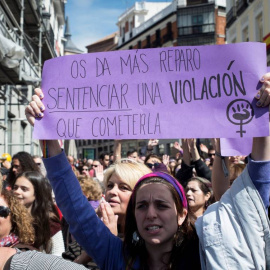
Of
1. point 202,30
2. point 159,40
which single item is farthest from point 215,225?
point 159,40

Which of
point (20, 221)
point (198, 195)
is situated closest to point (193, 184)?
point (198, 195)

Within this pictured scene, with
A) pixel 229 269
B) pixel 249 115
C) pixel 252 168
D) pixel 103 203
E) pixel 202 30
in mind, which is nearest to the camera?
pixel 229 269

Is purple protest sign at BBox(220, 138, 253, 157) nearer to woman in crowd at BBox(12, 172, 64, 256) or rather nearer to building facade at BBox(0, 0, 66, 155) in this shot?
woman in crowd at BBox(12, 172, 64, 256)

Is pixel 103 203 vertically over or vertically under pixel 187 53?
under

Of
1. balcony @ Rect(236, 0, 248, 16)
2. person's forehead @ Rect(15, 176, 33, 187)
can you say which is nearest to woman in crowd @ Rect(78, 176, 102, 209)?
person's forehead @ Rect(15, 176, 33, 187)

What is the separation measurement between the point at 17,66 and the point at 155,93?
10.1 meters

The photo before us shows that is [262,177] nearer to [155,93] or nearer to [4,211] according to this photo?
[155,93]

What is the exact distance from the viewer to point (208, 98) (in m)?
2.13

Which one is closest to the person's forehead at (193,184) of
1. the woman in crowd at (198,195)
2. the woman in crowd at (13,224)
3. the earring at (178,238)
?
the woman in crowd at (198,195)

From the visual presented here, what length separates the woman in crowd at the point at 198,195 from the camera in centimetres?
380

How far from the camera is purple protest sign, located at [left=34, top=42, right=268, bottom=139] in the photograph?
2.06m

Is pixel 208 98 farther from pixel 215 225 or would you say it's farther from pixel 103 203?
pixel 103 203

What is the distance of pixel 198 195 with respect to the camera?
3809mm

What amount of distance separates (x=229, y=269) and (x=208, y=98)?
83 centimetres
